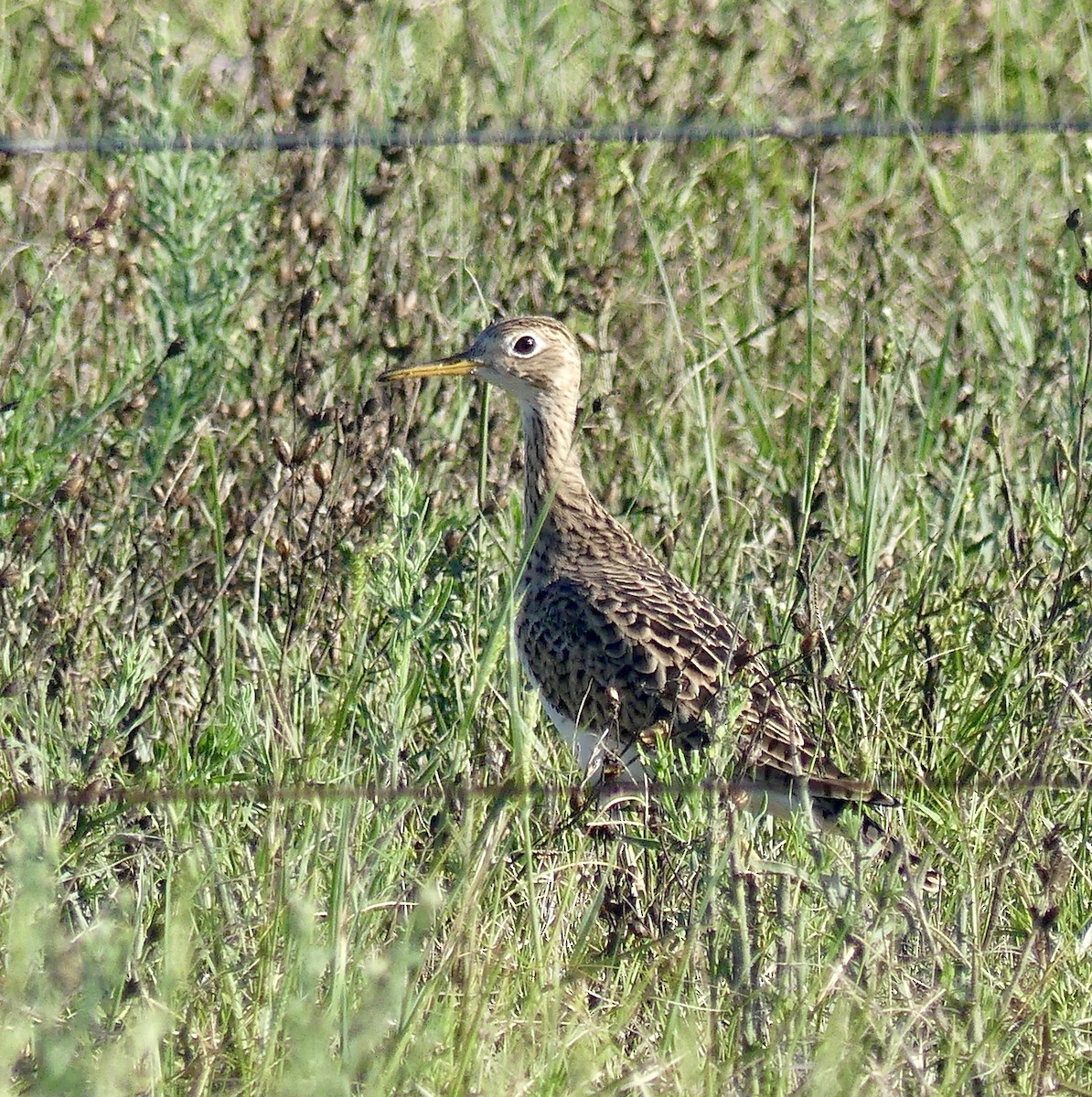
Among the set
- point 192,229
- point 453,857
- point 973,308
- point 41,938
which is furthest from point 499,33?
point 41,938

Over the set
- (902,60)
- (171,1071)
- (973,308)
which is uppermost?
(902,60)

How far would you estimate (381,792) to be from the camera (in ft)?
10.1

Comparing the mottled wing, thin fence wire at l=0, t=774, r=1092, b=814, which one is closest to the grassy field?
thin fence wire at l=0, t=774, r=1092, b=814

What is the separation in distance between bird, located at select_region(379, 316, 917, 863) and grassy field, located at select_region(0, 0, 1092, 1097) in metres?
0.11

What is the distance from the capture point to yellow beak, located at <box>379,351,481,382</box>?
15.4 feet

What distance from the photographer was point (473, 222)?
5.79 metres

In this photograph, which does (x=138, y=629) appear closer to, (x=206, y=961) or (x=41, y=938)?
(x=206, y=961)

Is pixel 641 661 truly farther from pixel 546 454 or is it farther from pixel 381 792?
pixel 381 792

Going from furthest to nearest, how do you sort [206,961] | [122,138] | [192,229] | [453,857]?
[122,138] < [192,229] < [453,857] < [206,961]

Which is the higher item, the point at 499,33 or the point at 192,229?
the point at 499,33

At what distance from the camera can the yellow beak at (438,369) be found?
469 cm

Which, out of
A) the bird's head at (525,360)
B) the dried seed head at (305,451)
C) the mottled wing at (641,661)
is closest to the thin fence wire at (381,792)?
the mottled wing at (641,661)

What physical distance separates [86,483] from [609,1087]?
7.43 ft

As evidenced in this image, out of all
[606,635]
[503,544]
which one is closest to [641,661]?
[606,635]
